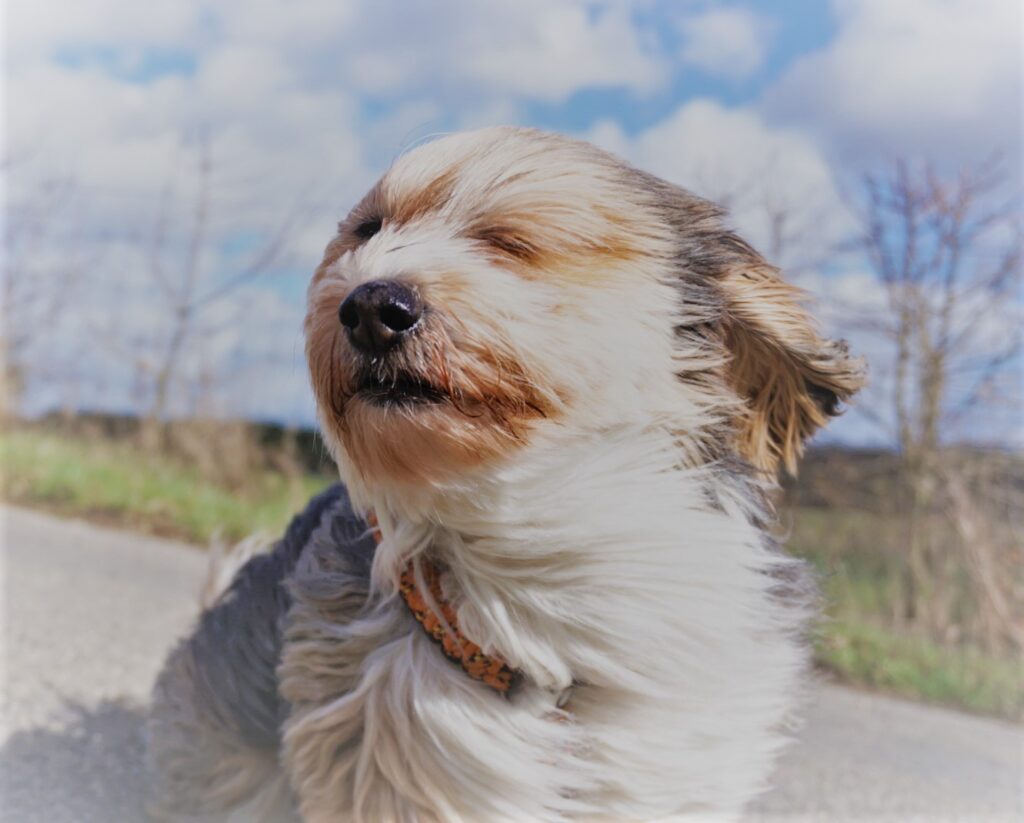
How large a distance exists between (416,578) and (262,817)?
2.64 ft

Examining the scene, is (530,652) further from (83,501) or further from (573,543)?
(83,501)

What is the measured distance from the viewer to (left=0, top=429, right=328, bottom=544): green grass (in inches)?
125

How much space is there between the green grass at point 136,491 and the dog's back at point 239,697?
1.02 ft

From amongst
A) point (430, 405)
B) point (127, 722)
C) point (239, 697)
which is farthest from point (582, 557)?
point (127, 722)

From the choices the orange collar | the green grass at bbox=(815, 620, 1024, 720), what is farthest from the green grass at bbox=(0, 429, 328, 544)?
the green grass at bbox=(815, 620, 1024, 720)

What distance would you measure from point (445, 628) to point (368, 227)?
2.56 ft

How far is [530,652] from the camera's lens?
1684 millimetres

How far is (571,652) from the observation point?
1691mm

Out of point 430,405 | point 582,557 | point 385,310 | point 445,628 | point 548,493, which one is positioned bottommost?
point 445,628

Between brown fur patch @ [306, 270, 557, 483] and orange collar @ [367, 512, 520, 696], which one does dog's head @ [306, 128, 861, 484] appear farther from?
orange collar @ [367, 512, 520, 696]

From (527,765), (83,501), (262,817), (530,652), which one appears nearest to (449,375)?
(530,652)

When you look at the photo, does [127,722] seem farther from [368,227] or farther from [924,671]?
[924,671]

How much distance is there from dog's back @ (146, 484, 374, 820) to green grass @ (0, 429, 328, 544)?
311 millimetres

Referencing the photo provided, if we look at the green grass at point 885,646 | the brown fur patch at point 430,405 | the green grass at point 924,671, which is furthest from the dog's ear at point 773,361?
the green grass at point 924,671
